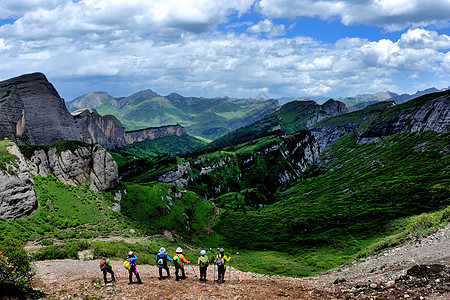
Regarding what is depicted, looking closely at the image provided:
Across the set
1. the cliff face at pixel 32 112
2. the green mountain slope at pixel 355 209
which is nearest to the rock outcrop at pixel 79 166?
the green mountain slope at pixel 355 209

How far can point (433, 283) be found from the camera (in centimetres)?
2008

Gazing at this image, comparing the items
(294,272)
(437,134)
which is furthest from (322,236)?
(437,134)

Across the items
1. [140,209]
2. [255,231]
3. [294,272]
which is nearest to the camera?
[294,272]

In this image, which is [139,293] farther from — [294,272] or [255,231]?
[255,231]

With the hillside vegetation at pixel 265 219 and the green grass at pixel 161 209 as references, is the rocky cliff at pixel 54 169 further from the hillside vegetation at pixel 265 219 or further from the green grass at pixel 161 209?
the green grass at pixel 161 209

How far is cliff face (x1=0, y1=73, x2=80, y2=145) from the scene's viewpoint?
144m

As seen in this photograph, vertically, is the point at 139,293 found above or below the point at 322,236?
above

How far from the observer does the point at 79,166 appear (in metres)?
86.2

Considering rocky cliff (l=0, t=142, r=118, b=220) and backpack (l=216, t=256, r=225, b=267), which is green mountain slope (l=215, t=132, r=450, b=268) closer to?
rocky cliff (l=0, t=142, r=118, b=220)

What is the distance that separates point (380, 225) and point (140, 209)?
99.9 meters

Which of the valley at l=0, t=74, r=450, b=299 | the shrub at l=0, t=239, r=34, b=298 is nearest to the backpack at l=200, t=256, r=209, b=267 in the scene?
the valley at l=0, t=74, r=450, b=299

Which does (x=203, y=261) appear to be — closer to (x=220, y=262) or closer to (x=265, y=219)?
(x=220, y=262)

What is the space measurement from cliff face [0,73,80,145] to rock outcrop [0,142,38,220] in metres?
103

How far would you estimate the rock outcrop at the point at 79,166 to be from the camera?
263 feet
